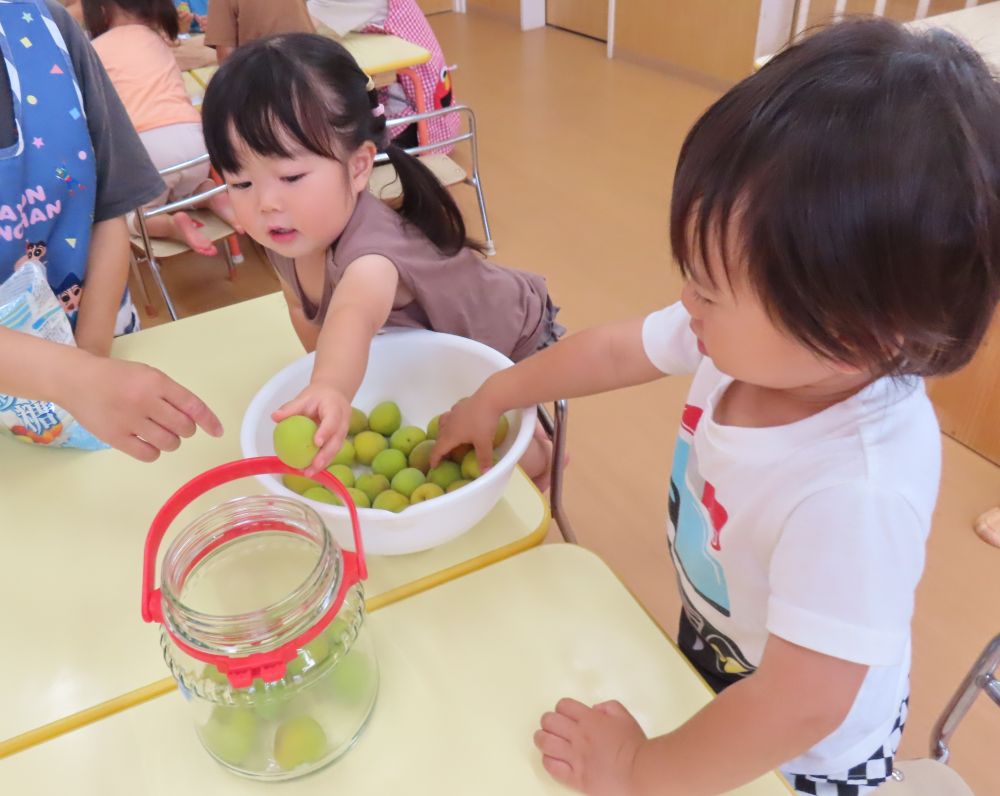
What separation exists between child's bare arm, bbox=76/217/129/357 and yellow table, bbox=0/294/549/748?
166 millimetres

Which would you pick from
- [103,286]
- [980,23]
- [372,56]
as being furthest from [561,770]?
[372,56]

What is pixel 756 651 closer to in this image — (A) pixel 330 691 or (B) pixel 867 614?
(B) pixel 867 614

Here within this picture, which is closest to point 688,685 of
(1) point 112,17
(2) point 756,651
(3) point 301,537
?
(2) point 756,651

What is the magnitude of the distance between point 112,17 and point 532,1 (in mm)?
3003

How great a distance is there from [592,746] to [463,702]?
11 cm

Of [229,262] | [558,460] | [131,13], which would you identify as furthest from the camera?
[229,262]

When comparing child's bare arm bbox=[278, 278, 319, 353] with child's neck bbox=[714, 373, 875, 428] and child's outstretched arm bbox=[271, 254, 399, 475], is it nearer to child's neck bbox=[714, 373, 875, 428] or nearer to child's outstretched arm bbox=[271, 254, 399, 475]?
child's outstretched arm bbox=[271, 254, 399, 475]

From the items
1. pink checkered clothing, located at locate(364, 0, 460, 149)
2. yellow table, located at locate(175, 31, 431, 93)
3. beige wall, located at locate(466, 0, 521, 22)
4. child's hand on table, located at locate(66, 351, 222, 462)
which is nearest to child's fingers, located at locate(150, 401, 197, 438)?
child's hand on table, located at locate(66, 351, 222, 462)

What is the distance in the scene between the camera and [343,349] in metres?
0.81

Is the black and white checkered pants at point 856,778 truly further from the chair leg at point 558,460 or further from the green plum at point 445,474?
the green plum at point 445,474

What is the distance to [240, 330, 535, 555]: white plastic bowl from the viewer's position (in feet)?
2.11

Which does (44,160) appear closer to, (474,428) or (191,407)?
(191,407)

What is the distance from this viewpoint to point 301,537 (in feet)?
2.04

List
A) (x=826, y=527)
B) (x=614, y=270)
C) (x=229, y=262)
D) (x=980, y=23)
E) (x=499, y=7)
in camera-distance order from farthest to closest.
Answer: (x=499, y=7) < (x=229, y=262) < (x=614, y=270) < (x=980, y=23) < (x=826, y=527)
